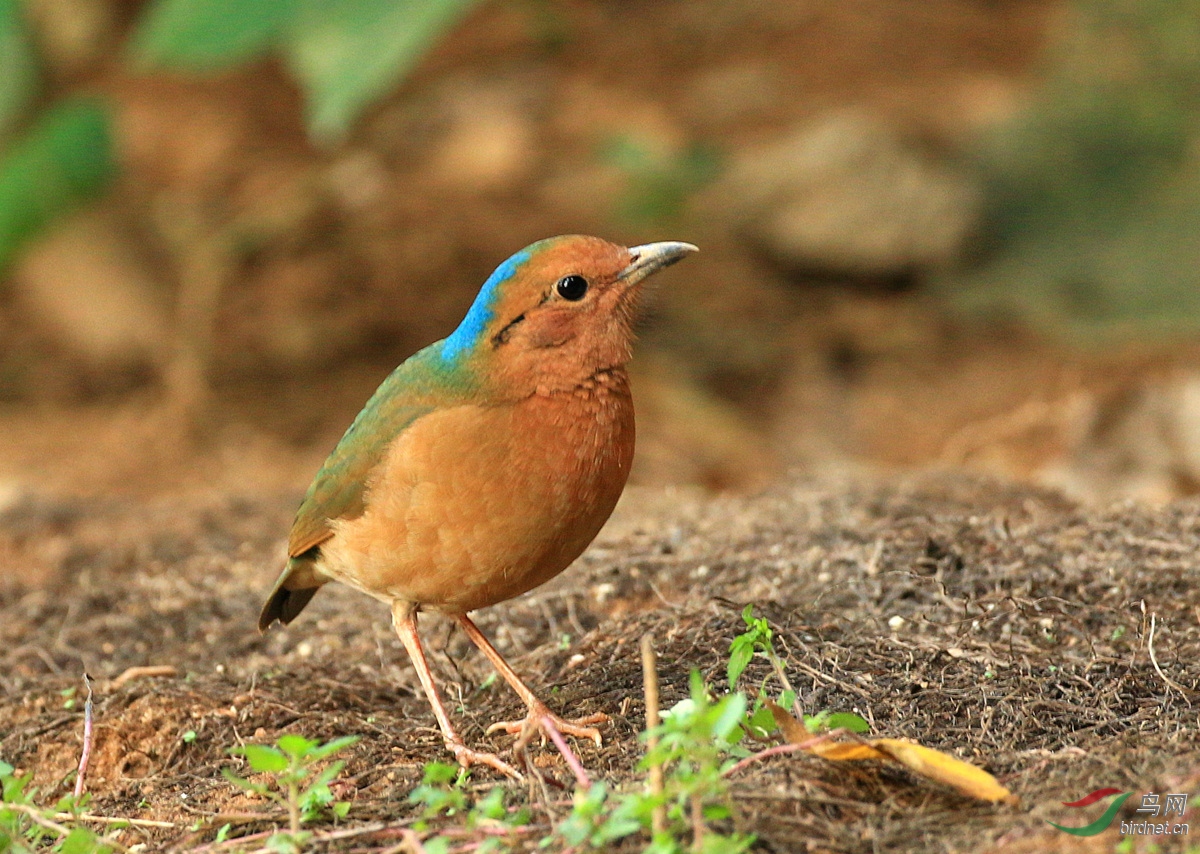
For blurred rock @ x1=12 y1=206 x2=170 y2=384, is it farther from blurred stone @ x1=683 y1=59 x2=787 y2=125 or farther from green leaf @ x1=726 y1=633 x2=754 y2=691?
green leaf @ x1=726 y1=633 x2=754 y2=691

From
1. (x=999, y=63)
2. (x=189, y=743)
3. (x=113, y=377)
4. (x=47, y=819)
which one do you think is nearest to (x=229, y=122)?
(x=113, y=377)

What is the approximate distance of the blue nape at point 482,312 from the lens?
4008mm

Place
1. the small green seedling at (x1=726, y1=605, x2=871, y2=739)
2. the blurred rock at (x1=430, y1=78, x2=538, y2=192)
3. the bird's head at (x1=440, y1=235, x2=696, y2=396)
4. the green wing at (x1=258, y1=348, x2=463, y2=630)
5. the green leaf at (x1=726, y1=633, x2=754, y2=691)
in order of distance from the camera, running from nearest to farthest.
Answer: the small green seedling at (x1=726, y1=605, x2=871, y2=739)
the green leaf at (x1=726, y1=633, x2=754, y2=691)
the bird's head at (x1=440, y1=235, x2=696, y2=396)
the green wing at (x1=258, y1=348, x2=463, y2=630)
the blurred rock at (x1=430, y1=78, x2=538, y2=192)

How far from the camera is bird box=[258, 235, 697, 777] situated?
12.4ft

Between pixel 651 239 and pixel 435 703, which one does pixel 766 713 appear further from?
pixel 651 239

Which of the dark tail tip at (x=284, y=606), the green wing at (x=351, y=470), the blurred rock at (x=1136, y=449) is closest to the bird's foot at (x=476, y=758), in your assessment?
the green wing at (x=351, y=470)

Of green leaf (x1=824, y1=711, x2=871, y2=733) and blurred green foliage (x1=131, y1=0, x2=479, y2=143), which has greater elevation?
blurred green foliage (x1=131, y1=0, x2=479, y2=143)

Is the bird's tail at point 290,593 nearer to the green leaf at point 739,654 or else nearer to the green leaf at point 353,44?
the green leaf at point 739,654

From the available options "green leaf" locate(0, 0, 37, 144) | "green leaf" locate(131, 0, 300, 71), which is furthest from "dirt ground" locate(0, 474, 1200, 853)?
"green leaf" locate(0, 0, 37, 144)

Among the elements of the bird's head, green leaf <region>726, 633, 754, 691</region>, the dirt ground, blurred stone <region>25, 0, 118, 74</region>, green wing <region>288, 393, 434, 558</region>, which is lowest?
the dirt ground

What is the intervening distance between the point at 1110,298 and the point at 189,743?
791cm

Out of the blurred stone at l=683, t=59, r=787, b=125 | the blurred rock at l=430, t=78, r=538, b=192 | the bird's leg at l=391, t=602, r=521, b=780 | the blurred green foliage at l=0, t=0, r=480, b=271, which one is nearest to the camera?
the bird's leg at l=391, t=602, r=521, b=780

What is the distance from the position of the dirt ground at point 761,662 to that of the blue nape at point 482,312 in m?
1.06

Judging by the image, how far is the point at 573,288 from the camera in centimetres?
399
